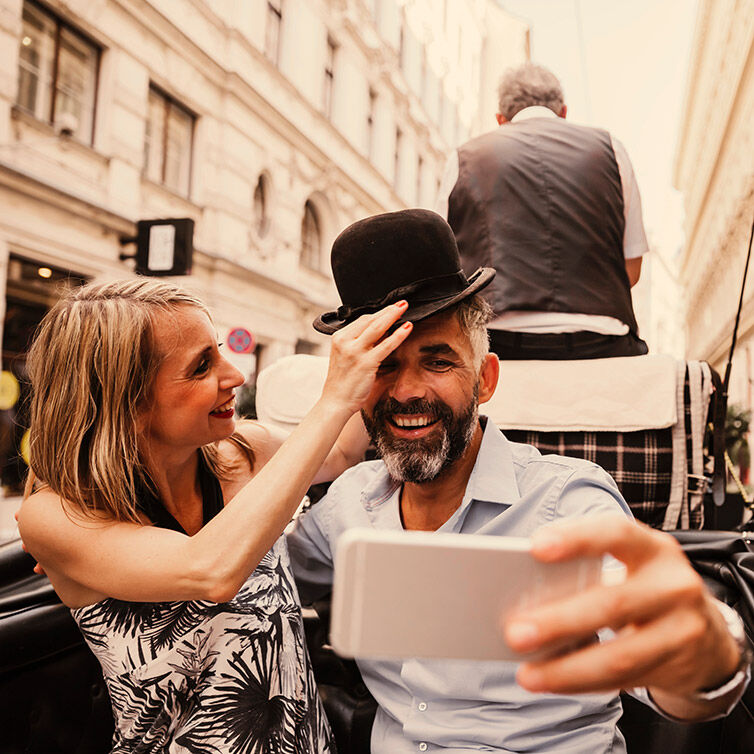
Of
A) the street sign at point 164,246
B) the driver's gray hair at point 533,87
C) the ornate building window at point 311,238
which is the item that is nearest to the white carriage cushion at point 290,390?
the driver's gray hair at point 533,87

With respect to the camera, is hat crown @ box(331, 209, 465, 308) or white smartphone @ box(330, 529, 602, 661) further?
hat crown @ box(331, 209, 465, 308)

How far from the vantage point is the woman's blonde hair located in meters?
1.50

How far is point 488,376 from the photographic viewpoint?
1.82 meters

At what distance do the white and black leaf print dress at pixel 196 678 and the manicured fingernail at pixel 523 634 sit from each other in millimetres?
1118

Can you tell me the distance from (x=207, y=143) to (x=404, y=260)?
416 inches

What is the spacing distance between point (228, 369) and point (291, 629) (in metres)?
0.61

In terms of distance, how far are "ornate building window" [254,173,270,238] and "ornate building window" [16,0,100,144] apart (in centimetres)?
445

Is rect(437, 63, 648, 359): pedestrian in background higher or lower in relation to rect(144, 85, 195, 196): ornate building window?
lower

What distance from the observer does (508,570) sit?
0.59 metres

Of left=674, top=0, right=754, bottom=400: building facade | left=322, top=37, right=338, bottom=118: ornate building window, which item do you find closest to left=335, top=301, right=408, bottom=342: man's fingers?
left=674, top=0, right=754, bottom=400: building facade

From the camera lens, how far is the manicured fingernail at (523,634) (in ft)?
1.88

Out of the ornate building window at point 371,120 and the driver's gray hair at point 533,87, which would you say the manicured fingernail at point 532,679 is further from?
the ornate building window at point 371,120

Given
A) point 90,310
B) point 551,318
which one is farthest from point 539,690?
point 551,318

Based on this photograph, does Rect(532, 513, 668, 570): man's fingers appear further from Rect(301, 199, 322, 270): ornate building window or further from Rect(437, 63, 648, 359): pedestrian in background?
Rect(301, 199, 322, 270): ornate building window
